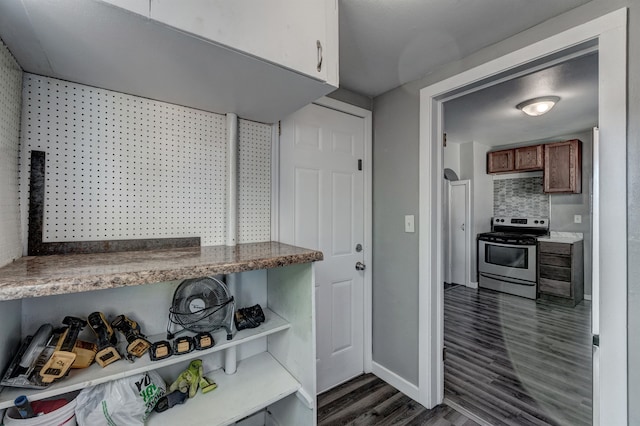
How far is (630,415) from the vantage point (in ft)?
3.64

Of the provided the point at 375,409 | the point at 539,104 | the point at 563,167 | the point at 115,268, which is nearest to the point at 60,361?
the point at 115,268

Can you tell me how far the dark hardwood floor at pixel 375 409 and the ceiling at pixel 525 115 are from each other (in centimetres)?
227

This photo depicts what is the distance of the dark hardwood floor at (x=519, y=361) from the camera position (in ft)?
6.04

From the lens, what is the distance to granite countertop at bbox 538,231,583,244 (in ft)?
12.2

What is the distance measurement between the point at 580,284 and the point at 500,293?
97 centimetres

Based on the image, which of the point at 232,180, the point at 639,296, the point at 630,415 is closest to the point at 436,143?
the point at 639,296

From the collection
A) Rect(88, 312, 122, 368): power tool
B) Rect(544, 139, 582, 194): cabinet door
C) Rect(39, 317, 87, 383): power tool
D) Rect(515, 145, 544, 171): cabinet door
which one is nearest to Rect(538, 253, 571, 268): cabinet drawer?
Rect(544, 139, 582, 194): cabinet door

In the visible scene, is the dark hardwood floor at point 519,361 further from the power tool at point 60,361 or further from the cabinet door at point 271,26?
the cabinet door at point 271,26

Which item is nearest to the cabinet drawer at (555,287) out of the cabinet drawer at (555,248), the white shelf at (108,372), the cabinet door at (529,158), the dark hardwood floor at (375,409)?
the cabinet drawer at (555,248)

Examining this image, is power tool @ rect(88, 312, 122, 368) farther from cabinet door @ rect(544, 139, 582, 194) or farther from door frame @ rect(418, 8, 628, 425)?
cabinet door @ rect(544, 139, 582, 194)

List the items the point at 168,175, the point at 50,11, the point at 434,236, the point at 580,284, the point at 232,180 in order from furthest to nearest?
the point at 580,284
the point at 434,236
the point at 232,180
the point at 168,175
the point at 50,11

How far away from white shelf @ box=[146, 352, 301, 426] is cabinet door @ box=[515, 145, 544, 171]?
15.1 feet

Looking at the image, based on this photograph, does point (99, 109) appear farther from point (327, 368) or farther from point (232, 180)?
point (327, 368)

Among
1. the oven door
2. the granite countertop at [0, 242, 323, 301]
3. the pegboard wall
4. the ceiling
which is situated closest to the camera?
the granite countertop at [0, 242, 323, 301]
